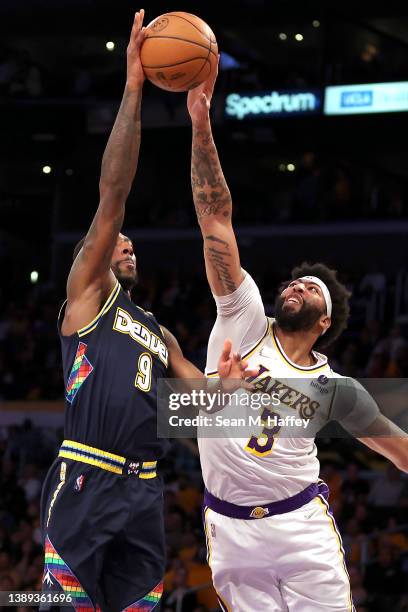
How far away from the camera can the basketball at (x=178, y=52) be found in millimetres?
4992

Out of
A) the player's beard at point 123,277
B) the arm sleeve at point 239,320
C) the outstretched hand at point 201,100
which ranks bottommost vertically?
the arm sleeve at point 239,320

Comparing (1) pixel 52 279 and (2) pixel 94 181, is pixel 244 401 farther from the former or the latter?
(2) pixel 94 181

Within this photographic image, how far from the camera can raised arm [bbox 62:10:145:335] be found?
15.6 ft

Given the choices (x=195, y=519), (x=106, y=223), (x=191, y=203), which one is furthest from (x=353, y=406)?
(x=191, y=203)

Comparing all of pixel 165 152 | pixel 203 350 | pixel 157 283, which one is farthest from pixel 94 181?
pixel 203 350

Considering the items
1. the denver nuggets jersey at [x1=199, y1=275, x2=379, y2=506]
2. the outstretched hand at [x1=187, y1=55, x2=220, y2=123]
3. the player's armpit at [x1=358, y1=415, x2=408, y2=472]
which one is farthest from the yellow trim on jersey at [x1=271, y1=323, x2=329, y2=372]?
the outstretched hand at [x1=187, y1=55, x2=220, y2=123]

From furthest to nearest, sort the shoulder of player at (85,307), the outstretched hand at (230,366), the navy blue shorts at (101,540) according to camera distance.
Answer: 1. the shoulder of player at (85,307)
2. the navy blue shorts at (101,540)
3. the outstretched hand at (230,366)

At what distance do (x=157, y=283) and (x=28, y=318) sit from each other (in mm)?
2309

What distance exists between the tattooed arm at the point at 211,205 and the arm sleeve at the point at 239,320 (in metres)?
0.05

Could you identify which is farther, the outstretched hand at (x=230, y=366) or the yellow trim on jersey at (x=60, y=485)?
the yellow trim on jersey at (x=60, y=485)

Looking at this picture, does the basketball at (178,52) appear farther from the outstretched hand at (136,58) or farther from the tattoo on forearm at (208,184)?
the tattoo on forearm at (208,184)

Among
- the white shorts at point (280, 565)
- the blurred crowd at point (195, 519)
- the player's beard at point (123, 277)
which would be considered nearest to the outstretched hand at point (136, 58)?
the player's beard at point (123, 277)

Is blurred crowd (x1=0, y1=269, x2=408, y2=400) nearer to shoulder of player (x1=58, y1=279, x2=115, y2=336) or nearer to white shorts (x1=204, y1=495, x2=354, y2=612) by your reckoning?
white shorts (x1=204, y1=495, x2=354, y2=612)

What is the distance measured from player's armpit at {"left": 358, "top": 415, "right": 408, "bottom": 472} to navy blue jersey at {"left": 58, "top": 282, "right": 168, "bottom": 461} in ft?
4.03
